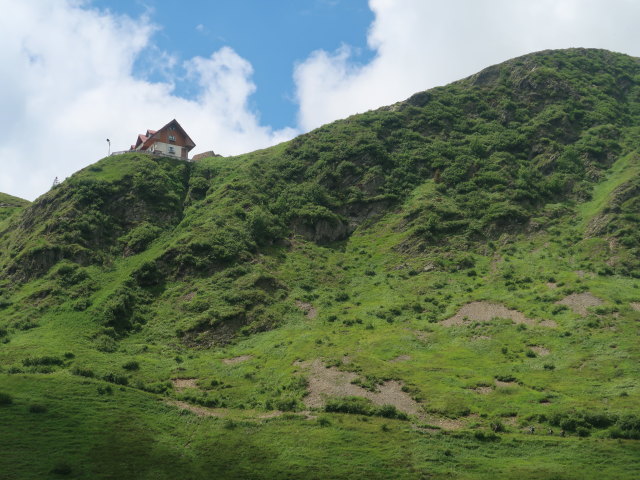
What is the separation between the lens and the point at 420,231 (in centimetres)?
10700

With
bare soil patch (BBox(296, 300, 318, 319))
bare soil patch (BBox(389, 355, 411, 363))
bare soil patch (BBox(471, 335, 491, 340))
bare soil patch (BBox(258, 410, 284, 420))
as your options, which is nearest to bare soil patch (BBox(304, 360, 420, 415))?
bare soil patch (BBox(258, 410, 284, 420))

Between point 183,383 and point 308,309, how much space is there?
27.9 m

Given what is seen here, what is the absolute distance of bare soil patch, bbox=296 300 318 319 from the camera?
86681 millimetres

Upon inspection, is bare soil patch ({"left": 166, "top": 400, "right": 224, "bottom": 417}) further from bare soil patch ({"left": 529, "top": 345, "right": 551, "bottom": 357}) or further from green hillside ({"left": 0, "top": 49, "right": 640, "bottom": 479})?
bare soil patch ({"left": 529, "top": 345, "right": 551, "bottom": 357})

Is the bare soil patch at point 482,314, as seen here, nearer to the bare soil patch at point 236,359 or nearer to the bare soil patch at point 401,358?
the bare soil patch at point 401,358

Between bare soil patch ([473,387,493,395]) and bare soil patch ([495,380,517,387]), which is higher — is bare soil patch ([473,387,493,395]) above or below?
below

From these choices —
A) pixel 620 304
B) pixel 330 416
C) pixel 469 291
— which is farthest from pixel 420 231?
pixel 330 416

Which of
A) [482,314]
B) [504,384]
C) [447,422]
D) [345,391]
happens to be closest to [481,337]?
[482,314]

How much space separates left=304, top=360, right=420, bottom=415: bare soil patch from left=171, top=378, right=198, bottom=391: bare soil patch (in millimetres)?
14077

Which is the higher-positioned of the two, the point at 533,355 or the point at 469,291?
the point at 469,291

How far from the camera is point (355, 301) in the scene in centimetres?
9031

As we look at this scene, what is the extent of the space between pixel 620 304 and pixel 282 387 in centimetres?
4851

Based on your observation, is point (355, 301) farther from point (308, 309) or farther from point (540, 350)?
point (540, 350)

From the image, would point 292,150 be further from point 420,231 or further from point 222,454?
point 222,454
